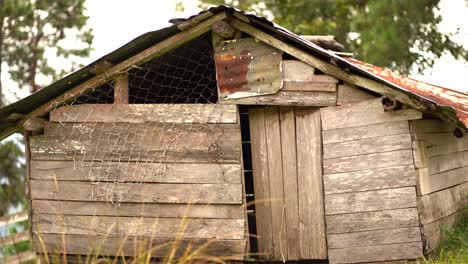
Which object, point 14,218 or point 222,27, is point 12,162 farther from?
point 222,27

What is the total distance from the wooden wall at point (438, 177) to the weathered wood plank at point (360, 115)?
180 mm

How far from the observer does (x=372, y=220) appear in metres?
7.14

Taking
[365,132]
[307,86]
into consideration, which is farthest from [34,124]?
[365,132]

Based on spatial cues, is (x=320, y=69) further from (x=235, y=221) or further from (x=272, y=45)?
(x=235, y=221)

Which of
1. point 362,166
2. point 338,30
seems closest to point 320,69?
point 362,166

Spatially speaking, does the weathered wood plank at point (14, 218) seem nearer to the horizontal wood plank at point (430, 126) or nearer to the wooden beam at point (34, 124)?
the wooden beam at point (34, 124)

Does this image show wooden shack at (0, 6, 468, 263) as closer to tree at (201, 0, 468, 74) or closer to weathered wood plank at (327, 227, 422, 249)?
weathered wood plank at (327, 227, 422, 249)

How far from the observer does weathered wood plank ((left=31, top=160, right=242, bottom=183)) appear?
737cm

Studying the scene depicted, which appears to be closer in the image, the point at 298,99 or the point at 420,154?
the point at 420,154

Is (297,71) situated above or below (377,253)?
above

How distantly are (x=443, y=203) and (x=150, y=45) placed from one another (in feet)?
12.5

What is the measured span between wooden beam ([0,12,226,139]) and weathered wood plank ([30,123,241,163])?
0.79 feet

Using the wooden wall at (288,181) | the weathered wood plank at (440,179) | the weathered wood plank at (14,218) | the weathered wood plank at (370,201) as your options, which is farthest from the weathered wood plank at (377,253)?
the weathered wood plank at (14,218)

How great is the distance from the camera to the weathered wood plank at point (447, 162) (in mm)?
7551
